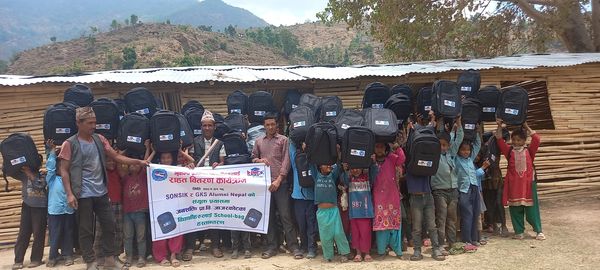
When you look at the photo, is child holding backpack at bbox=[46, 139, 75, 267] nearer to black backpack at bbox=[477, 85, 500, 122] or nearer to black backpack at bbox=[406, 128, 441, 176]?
black backpack at bbox=[406, 128, 441, 176]

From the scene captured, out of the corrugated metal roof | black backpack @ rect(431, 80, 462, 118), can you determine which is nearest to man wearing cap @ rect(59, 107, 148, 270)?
the corrugated metal roof

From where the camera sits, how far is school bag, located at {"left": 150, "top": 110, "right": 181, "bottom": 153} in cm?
499

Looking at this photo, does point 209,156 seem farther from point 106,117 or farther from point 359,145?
point 359,145

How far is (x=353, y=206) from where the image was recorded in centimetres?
497

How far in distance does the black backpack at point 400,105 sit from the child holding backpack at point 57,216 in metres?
3.93

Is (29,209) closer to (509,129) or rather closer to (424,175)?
(424,175)

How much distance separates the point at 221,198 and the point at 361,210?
1658 mm

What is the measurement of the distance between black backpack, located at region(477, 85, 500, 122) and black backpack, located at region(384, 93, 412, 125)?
0.94m

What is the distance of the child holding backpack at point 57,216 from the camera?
5.04 m

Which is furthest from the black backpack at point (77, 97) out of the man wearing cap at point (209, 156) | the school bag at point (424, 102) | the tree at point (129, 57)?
the tree at point (129, 57)

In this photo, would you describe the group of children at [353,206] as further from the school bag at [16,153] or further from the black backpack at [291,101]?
the black backpack at [291,101]

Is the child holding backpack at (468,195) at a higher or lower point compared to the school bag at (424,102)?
lower

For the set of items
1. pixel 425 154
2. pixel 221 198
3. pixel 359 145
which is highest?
pixel 359 145

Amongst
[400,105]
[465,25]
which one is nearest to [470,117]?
[400,105]
